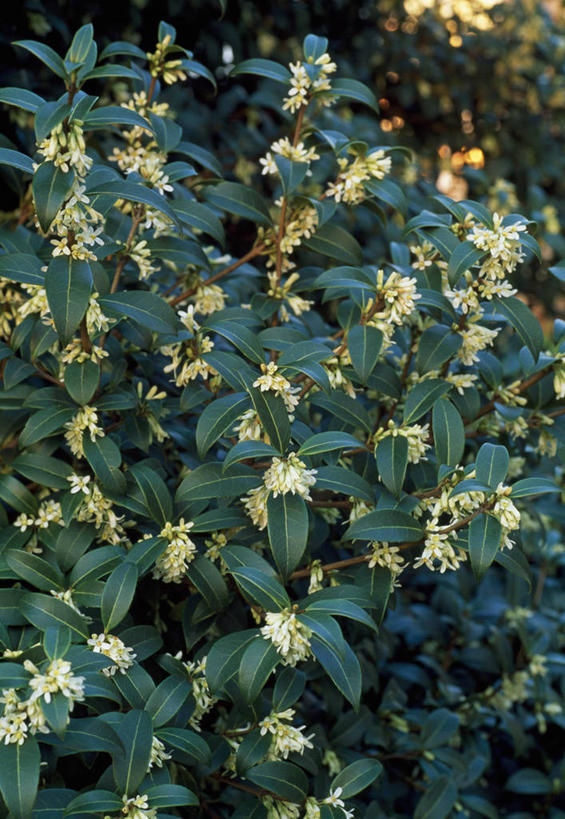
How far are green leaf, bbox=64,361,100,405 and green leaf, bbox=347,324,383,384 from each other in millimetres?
400

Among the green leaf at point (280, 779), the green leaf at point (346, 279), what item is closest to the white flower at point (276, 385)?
the green leaf at point (346, 279)

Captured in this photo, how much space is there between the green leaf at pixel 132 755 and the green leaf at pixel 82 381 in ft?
1.58

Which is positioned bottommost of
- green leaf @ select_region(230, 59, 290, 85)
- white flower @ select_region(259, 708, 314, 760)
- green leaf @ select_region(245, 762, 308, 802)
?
green leaf @ select_region(245, 762, 308, 802)

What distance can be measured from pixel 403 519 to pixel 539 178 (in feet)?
9.40

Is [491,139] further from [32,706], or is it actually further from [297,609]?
[32,706]

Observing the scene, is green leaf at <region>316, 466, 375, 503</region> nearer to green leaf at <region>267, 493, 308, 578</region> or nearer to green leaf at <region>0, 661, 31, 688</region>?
green leaf at <region>267, 493, 308, 578</region>

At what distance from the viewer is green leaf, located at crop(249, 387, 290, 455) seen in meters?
1.21

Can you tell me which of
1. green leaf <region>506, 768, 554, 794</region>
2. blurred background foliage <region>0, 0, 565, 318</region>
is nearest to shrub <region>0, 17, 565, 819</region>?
green leaf <region>506, 768, 554, 794</region>

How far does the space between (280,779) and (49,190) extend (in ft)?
2.94

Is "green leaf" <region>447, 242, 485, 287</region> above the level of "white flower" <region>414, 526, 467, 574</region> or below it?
above

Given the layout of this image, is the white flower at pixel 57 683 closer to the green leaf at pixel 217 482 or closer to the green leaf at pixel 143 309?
the green leaf at pixel 217 482

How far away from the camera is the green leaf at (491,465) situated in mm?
1206

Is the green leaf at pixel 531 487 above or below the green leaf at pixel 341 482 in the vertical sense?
above

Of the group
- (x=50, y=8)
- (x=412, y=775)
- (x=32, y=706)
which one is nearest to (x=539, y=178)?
(x=50, y=8)
